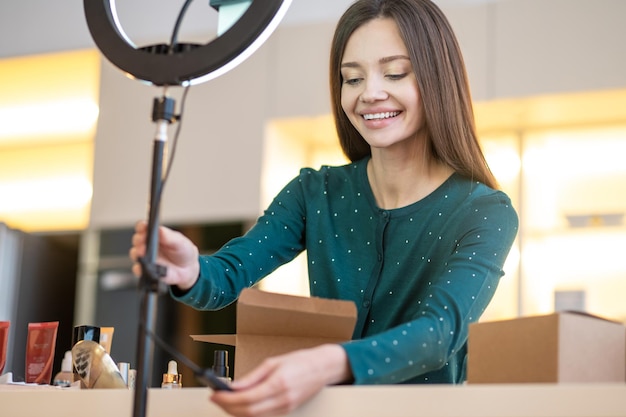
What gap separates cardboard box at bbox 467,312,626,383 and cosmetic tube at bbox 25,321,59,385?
0.83m

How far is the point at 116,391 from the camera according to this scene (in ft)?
3.56

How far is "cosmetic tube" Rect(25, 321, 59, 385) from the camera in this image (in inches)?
61.5

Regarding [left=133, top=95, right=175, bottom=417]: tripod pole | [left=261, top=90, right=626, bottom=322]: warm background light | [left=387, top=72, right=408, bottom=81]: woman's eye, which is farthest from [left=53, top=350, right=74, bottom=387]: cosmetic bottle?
[left=261, top=90, right=626, bottom=322]: warm background light

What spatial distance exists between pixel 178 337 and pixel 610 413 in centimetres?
269

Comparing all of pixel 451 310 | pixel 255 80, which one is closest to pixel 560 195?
pixel 255 80

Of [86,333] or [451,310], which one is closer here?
[451,310]

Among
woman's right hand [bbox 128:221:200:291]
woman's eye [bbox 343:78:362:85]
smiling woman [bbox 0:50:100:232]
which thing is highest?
smiling woman [bbox 0:50:100:232]

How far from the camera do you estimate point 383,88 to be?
1372mm

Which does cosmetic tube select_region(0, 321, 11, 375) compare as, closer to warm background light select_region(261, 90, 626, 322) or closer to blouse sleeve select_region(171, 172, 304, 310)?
blouse sleeve select_region(171, 172, 304, 310)

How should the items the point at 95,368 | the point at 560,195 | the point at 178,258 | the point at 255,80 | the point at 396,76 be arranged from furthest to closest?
the point at 255,80 < the point at 560,195 < the point at 396,76 < the point at 95,368 < the point at 178,258

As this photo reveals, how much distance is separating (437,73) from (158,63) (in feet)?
1.67

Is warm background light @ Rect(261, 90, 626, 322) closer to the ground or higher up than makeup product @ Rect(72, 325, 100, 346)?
higher up

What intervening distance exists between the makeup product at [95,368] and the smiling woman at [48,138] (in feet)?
7.79

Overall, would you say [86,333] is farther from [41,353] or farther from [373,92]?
[373,92]
